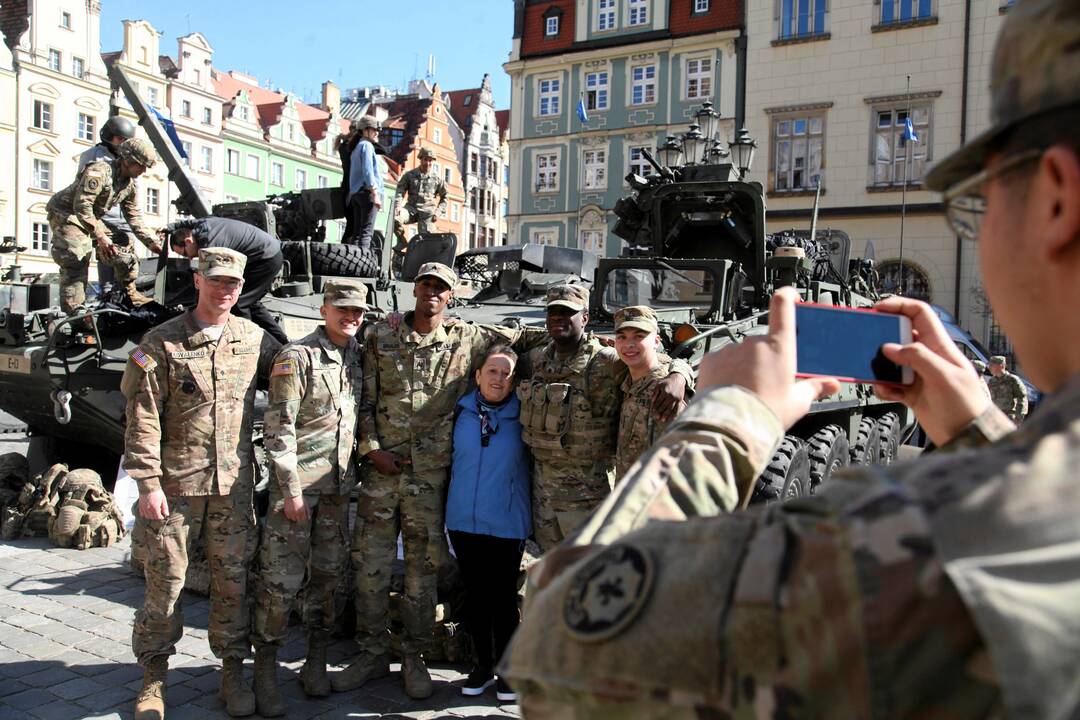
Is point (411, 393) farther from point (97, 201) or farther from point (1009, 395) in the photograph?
point (1009, 395)

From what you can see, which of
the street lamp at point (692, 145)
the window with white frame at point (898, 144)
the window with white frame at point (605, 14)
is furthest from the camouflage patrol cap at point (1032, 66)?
the window with white frame at point (605, 14)

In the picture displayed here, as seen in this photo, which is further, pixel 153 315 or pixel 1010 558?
pixel 153 315

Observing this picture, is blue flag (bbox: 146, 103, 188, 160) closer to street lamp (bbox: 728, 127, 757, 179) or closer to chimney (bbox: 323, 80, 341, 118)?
street lamp (bbox: 728, 127, 757, 179)

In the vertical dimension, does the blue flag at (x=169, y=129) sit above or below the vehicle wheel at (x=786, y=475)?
above

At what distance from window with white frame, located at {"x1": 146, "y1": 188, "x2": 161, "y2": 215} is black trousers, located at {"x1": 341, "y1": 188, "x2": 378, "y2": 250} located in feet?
94.6

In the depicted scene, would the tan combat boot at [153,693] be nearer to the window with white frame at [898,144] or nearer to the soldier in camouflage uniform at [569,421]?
the soldier in camouflage uniform at [569,421]

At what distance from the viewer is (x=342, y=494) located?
166 inches

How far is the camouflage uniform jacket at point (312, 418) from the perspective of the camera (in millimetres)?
4059

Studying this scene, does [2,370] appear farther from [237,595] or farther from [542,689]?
[542,689]

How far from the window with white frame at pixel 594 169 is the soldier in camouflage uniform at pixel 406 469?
24.2m

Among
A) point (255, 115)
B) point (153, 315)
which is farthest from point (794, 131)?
point (255, 115)

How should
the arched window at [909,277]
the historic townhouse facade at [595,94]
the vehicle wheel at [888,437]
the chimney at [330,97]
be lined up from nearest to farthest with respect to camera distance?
1. the vehicle wheel at [888,437]
2. the arched window at [909,277]
3. the historic townhouse facade at [595,94]
4. the chimney at [330,97]

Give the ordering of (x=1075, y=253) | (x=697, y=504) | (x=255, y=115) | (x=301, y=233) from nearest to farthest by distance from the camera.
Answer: (x=1075, y=253) < (x=697, y=504) < (x=301, y=233) < (x=255, y=115)

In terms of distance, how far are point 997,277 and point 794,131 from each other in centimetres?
2370
